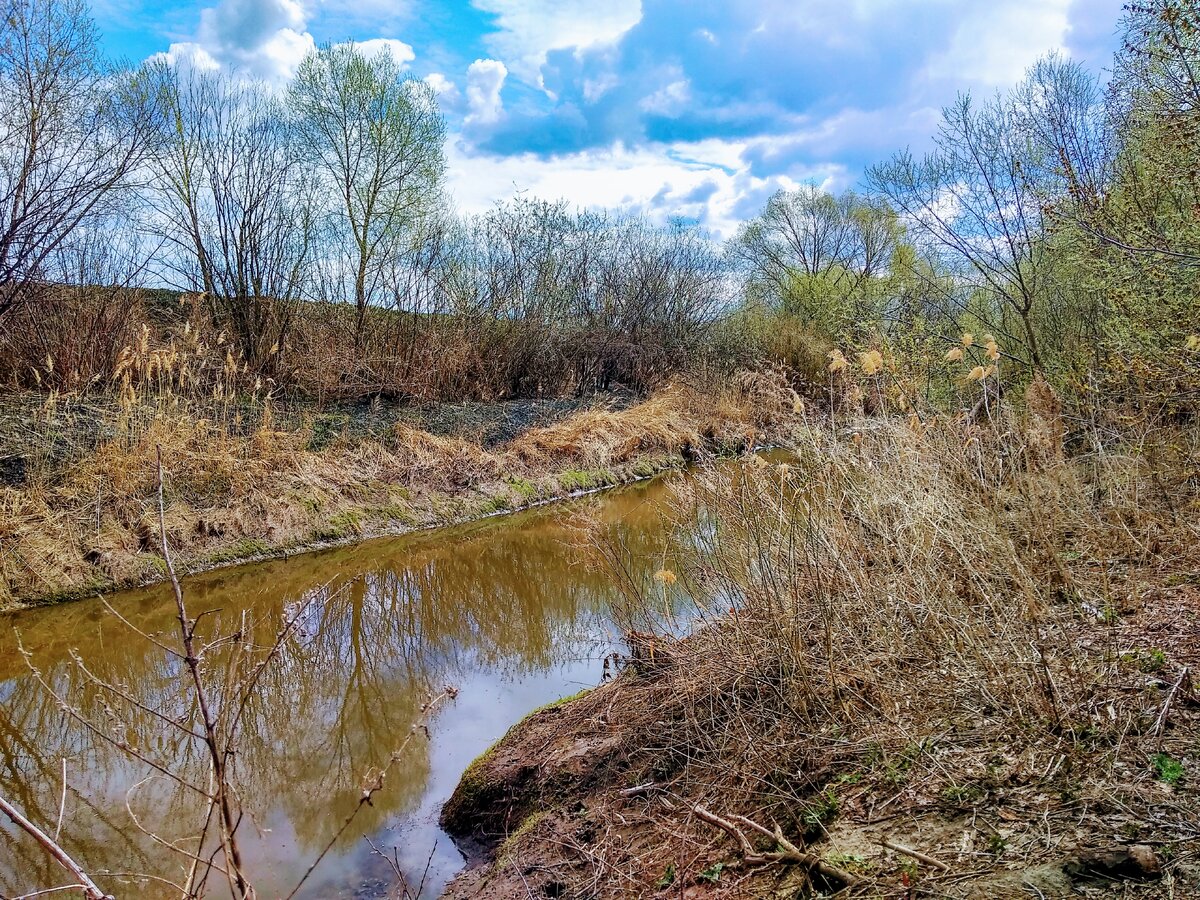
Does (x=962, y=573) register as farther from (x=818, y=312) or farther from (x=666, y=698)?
(x=818, y=312)

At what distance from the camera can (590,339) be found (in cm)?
1848

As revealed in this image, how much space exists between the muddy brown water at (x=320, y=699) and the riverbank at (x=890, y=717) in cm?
61

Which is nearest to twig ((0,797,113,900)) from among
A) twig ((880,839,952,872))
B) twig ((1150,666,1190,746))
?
twig ((880,839,952,872))

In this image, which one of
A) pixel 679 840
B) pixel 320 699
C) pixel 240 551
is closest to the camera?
pixel 679 840

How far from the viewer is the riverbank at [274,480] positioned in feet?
24.0

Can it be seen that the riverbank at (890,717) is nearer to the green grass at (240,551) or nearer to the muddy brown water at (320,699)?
the muddy brown water at (320,699)

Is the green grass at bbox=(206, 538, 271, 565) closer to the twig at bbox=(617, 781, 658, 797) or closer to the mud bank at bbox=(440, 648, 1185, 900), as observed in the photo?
the mud bank at bbox=(440, 648, 1185, 900)

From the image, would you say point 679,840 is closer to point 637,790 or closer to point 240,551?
point 637,790

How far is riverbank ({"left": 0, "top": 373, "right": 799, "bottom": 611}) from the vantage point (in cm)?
732

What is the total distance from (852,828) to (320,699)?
415 cm

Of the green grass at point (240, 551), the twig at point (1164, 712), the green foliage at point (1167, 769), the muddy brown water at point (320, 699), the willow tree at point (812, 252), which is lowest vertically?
the muddy brown water at point (320, 699)

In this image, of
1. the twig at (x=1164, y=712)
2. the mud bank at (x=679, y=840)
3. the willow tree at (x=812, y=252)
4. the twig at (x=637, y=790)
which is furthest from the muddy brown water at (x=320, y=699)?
the willow tree at (x=812, y=252)

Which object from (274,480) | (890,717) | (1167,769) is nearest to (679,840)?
(890,717)

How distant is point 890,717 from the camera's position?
2.79 m
